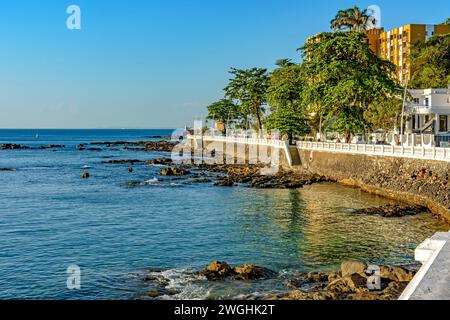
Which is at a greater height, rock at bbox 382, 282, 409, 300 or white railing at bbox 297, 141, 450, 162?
white railing at bbox 297, 141, 450, 162

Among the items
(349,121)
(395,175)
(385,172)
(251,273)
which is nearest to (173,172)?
(349,121)

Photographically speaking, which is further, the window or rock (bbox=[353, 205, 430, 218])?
the window

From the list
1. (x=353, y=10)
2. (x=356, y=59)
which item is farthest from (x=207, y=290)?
(x=353, y=10)

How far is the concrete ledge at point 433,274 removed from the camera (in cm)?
1130

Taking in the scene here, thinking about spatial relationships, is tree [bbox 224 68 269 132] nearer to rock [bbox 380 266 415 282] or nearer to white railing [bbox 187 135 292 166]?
white railing [bbox 187 135 292 166]

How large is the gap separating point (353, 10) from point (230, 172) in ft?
147

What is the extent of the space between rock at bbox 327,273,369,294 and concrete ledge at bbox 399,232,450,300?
2879 mm

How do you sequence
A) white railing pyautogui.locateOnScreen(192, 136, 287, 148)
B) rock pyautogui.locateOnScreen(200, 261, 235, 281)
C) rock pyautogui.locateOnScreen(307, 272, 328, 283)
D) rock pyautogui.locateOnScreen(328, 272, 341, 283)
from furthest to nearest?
white railing pyautogui.locateOnScreen(192, 136, 287, 148) < rock pyautogui.locateOnScreen(200, 261, 235, 281) < rock pyautogui.locateOnScreen(307, 272, 328, 283) < rock pyautogui.locateOnScreen(328, 272, 341, 283)

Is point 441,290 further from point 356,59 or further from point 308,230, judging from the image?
point 356,59

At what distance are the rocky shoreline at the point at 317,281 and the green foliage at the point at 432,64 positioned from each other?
65.7 metres

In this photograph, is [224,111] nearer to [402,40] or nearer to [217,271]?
[402,40]

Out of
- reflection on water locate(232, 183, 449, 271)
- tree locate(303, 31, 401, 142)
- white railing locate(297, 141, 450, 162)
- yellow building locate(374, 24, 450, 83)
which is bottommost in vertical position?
reflection on water locate(232, 183, 449, 271)

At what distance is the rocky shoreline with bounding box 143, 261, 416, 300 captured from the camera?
16.5 metres

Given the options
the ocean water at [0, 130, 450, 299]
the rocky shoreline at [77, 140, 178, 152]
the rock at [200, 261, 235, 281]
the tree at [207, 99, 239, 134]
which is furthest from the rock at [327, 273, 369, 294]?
the rocky shoreline at [77, 140, 178, 152]
